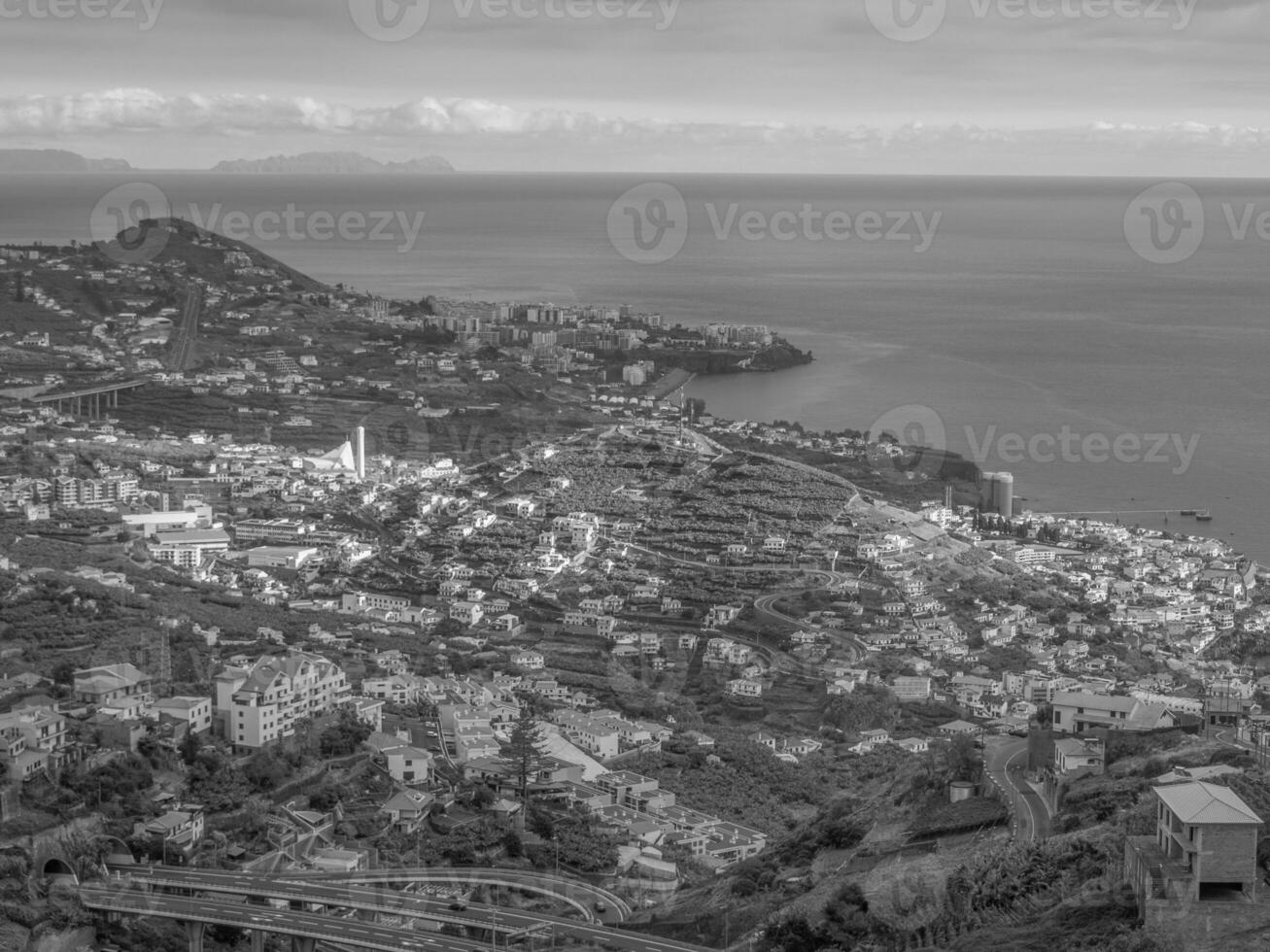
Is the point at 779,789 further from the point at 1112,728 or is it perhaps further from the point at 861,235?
the point at 861,235

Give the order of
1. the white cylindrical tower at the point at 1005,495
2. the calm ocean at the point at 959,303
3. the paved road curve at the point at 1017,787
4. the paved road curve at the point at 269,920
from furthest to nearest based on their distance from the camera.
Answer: the calm ocean at the point at 959,303
the white cylindrical tower at the point at 1005,495
the paved road curve at the point at 1017,787
the paved road curve at the point at 269,920

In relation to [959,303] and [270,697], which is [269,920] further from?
[959,303]

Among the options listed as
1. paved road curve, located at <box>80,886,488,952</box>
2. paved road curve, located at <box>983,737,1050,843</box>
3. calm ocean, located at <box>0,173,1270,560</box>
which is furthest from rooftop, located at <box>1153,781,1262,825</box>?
calm ocean, located at <box>0,173,1270,560</box>

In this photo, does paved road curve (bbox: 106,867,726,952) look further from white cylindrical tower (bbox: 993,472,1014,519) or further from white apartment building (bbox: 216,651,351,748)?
white cylindrical tower (bbox: 993,472,1014,519)

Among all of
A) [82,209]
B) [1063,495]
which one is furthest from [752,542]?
[82,209]

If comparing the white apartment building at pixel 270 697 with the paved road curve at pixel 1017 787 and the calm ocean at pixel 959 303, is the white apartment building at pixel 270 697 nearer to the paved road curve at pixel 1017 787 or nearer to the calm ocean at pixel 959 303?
the paved road curve at pixel 1017 787

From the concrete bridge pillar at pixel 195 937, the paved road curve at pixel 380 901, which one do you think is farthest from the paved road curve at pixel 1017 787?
the concrete bridge pillar at pixel 195 937

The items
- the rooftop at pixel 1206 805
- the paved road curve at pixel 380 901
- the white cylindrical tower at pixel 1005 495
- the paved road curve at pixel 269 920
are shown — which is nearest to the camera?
the rooftop at pixel 1206 805

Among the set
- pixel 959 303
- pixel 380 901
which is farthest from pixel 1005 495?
pixel 959 303

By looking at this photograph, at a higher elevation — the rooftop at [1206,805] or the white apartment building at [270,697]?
the rooftop at [1206,805]
